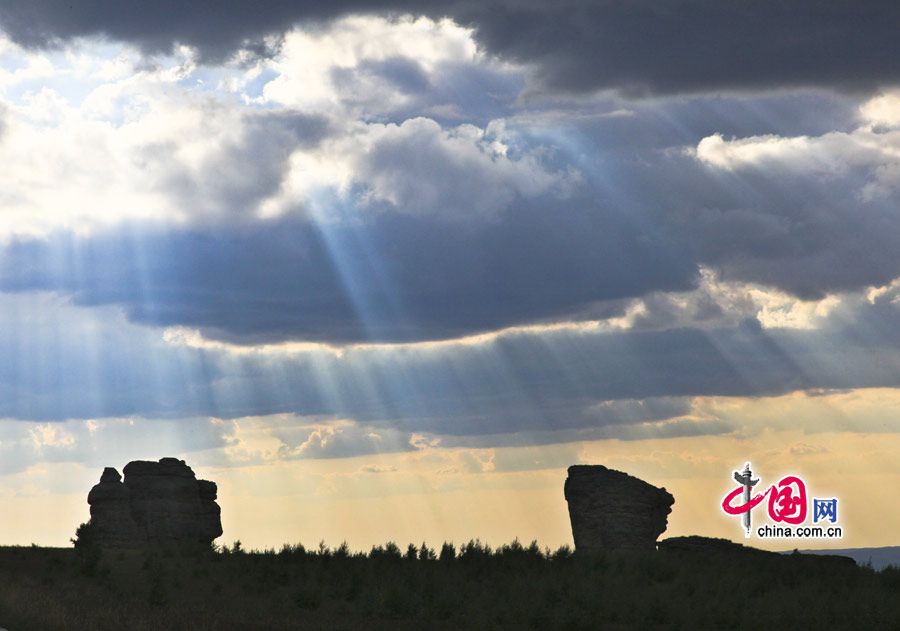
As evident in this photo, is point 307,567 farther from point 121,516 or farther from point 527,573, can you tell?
point 121,516

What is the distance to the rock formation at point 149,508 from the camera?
6812 cm

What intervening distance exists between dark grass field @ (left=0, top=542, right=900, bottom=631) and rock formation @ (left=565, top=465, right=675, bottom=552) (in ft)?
11.7

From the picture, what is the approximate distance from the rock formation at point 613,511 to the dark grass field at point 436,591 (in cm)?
357

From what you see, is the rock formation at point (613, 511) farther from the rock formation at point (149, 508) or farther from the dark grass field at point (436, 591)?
the rock formation at point (149, 508)

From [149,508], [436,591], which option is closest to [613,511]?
[436,591]

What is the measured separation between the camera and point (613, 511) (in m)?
64.6

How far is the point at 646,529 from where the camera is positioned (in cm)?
6488

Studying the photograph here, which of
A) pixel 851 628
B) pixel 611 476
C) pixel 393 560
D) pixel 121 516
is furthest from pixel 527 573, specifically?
pixel 121 516

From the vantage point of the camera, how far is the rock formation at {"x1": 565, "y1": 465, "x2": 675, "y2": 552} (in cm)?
6450

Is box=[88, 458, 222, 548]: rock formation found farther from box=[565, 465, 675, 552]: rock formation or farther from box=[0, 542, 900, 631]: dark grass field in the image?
box=[565, 465, 675, 552]: rock formation

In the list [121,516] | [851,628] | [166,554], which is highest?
[121,516]

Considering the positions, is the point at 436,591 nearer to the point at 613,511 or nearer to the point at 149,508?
the point at 613,511

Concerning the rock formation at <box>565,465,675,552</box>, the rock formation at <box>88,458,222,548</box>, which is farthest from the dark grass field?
the rock formation at <box>88,458,222,548</box>

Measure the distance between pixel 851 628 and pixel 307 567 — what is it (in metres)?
23.9
